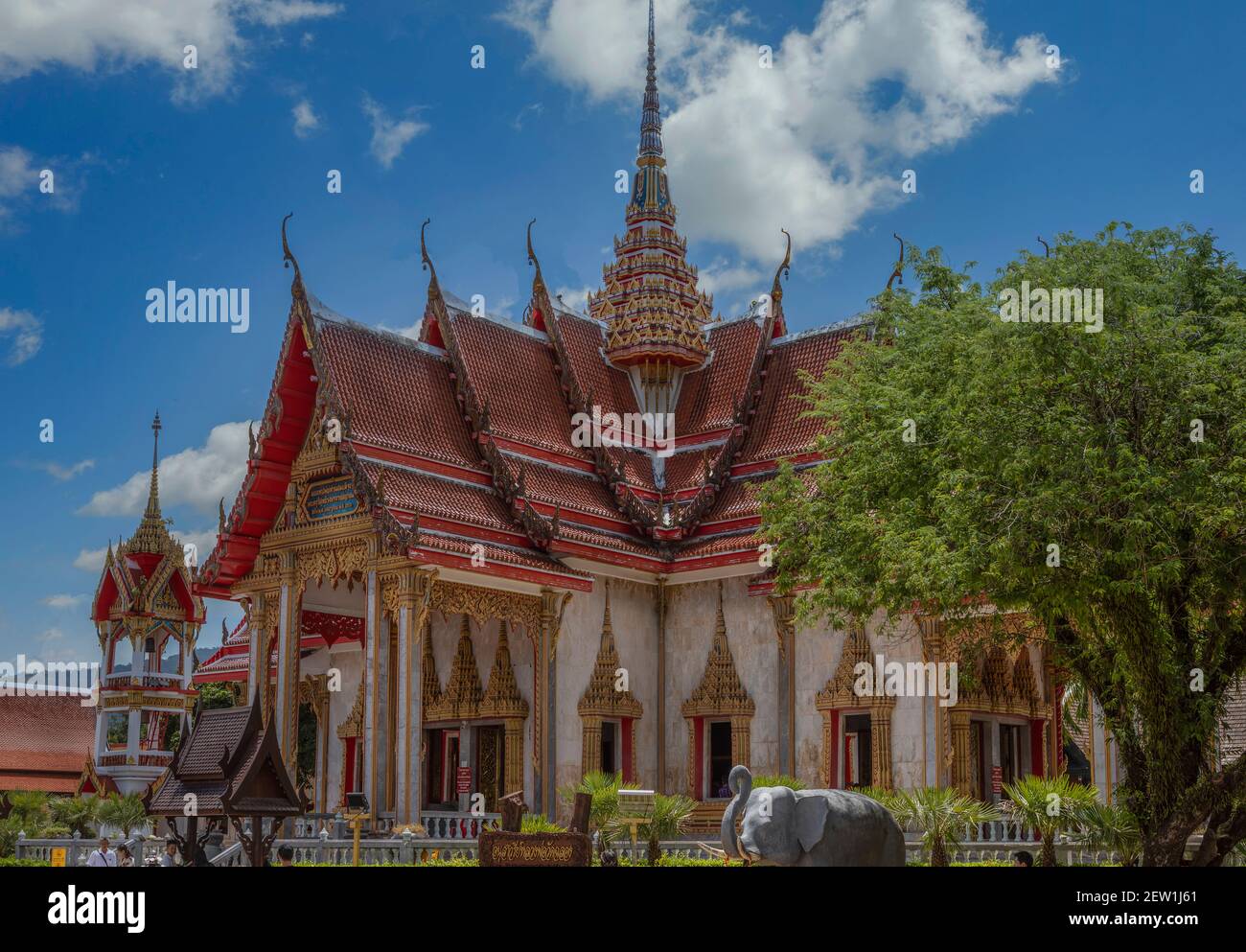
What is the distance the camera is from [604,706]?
25.7m

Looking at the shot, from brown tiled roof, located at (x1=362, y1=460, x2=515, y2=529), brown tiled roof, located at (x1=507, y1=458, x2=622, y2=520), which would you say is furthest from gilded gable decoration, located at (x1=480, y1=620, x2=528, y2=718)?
brown tiled roof, located at (x1=507, y1=458, x2=622, y2=520)

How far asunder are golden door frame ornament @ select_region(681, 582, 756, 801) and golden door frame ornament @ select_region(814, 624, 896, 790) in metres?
1.39

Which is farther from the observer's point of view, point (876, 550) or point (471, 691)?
point (471, 691)

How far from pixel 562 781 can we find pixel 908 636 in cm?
598

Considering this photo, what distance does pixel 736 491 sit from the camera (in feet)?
93.0

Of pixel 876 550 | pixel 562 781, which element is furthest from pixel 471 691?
pixel 876 550

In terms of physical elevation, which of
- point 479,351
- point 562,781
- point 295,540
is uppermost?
point 479,351

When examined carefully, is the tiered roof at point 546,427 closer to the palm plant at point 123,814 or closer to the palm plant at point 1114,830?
the palm plant at point 1114,830

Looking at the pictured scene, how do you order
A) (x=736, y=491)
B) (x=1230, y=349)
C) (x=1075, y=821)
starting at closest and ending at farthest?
(x=1230, y=349), (x=1075, y=821), (x=736, y=491)

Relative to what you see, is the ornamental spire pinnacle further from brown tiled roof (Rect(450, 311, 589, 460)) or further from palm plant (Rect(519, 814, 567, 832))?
palm plant (Rect(519, 814, 567, 832))

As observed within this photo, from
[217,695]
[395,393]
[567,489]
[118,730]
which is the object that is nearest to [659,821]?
[567,489]

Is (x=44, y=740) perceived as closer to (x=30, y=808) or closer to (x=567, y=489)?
(x=30, y=808)

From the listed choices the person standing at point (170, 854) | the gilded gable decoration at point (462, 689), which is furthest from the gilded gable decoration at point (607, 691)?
the person standing at point (170, 854)
